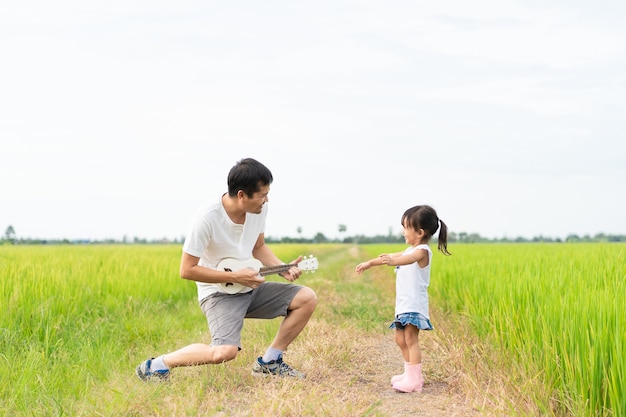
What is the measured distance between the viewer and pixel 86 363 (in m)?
4.71

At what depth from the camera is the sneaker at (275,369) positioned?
13.8 ft

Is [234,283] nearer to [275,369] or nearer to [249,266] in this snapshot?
[249,266]

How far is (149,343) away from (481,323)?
2989 mm

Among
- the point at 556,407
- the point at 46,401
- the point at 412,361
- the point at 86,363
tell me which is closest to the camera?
the point at 556,407

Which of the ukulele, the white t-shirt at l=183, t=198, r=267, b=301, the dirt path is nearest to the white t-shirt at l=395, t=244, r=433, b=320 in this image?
the dirt path

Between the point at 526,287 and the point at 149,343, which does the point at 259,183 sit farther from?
the point at 149,343

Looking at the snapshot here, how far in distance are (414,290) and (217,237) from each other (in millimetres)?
1343

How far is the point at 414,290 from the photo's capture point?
406 cm

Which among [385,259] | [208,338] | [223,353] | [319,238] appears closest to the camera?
[385,259]

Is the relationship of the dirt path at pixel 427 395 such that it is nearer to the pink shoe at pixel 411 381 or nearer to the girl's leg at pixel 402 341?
the pink shoe at pixel 411 381

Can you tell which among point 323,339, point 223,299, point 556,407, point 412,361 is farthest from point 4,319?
point 556,407

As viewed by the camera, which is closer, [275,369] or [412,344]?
[412,344]

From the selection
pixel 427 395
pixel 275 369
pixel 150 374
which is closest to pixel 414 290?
pixel 427 395

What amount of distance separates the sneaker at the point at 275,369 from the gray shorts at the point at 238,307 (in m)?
0.24
